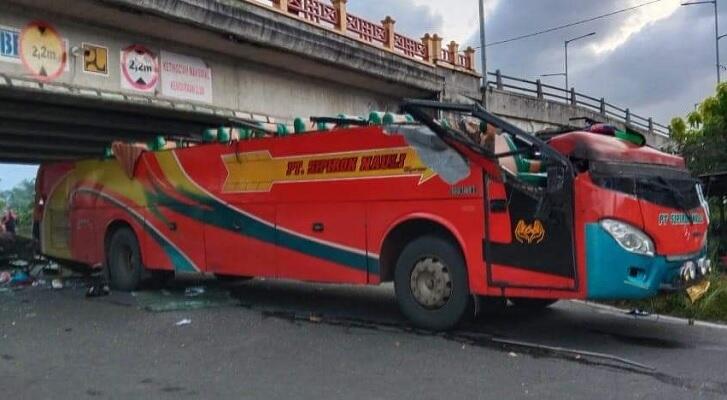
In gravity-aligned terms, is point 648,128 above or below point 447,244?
above

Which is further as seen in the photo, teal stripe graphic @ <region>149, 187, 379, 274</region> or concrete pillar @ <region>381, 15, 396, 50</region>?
concrete pillar @ <region>381, 15, 396, 50</region>

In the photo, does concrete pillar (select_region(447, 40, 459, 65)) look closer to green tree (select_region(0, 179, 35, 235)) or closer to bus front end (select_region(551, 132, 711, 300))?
bus front end (select_region(551, 132, 711, 300))

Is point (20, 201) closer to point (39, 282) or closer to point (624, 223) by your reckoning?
point (39, 282)

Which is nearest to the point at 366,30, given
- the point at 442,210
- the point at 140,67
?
the point at 140,67

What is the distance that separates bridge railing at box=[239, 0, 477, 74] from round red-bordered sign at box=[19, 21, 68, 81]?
3.94m

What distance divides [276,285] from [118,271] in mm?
2664

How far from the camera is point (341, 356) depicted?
714cm

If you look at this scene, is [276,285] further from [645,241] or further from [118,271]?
[645,241]

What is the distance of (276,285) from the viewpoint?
515 inches

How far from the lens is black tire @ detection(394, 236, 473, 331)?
25.8 feet

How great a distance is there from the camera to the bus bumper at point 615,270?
691 centimetres

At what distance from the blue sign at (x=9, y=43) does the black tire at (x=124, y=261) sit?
130 inches

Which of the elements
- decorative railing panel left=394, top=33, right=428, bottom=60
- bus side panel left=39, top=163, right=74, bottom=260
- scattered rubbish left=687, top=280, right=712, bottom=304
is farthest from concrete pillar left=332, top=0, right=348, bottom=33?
scattered rubbish left=687, top=280, right=712, bottom=304

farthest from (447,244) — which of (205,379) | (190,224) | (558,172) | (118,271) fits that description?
(118,271)
